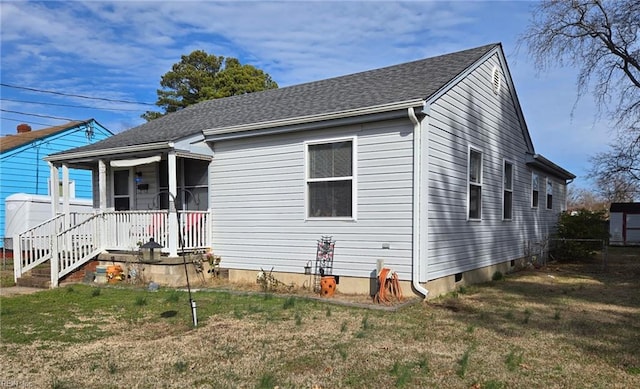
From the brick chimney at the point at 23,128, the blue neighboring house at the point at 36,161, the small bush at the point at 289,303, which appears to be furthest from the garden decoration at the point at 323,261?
the brick chimney at the point at 23,128

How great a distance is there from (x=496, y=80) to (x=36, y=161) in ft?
56.2

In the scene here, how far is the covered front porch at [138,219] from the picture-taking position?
9867 mm

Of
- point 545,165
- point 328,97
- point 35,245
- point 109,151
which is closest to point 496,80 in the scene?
point 328,97

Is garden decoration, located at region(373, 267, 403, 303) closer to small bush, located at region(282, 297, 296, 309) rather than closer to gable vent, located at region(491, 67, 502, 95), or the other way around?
small bush, located at region(282, 297, 296, 309)

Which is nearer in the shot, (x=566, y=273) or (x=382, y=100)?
(x=382, y=100)

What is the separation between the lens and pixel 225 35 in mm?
15711

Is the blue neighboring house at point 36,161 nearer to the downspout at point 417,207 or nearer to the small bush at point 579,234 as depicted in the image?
the downspout at point 417,207

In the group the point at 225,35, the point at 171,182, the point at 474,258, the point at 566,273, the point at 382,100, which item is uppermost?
the point at 225,35

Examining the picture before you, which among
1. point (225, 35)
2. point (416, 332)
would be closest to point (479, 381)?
point (416, 332)

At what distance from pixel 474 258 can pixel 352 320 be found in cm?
443

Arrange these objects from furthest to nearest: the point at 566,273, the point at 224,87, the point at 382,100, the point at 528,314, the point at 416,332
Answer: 1. the point at 224,87
2. the point at 566,273
3. the point at 382,100
4. the point at 528,314
5. the point at 416,332

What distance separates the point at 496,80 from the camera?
11.3 m

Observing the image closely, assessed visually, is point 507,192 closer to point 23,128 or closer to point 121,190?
point 121,190

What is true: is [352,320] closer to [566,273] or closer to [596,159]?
[566,273]
